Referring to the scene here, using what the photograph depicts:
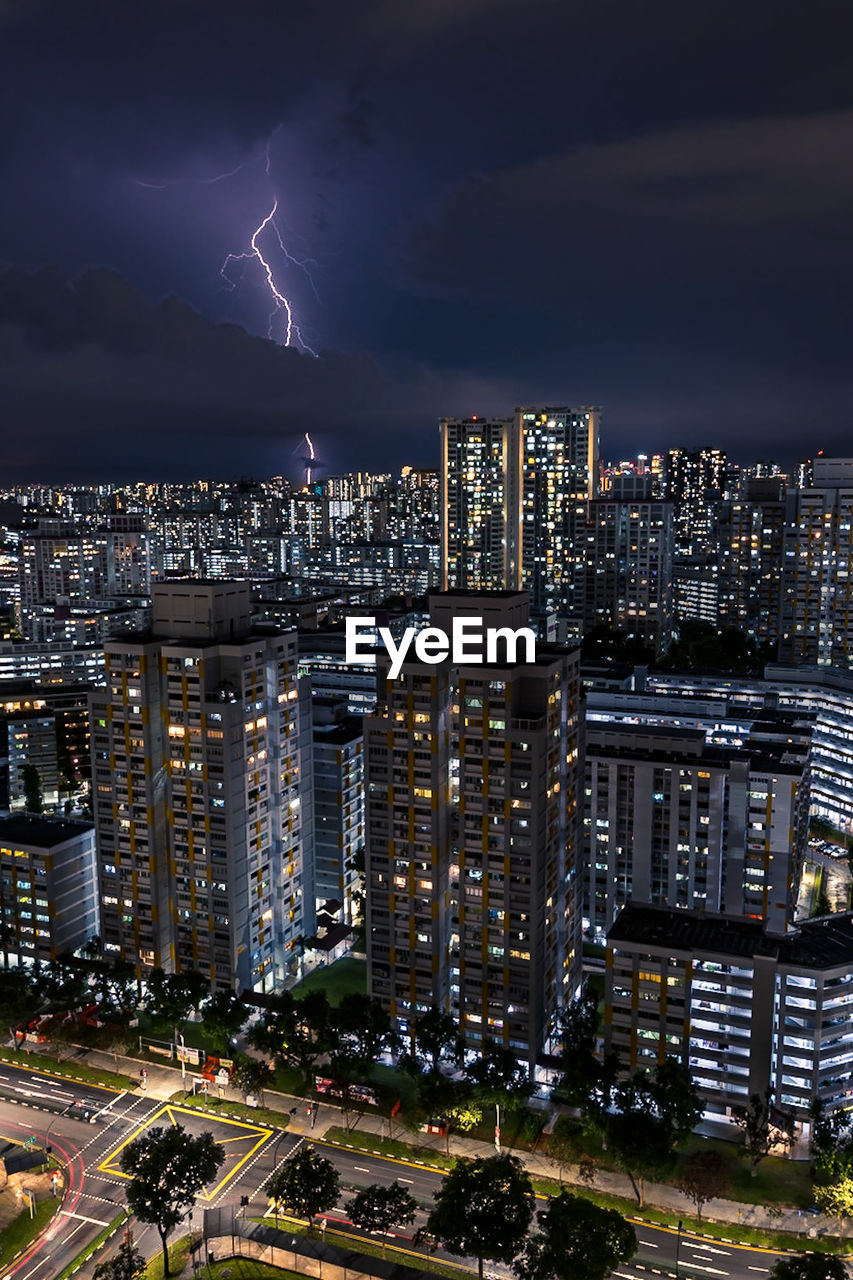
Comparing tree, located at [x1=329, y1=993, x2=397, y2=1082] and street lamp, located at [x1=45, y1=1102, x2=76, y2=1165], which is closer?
street lamp, located at [x1=45, y1=1102, x2=76, y2=1165]

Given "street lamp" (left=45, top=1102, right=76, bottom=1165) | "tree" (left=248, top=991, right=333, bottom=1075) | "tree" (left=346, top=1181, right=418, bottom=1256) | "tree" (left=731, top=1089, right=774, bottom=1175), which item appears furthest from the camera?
"tree" (left=248, top=991, right=333, bottom=1075)

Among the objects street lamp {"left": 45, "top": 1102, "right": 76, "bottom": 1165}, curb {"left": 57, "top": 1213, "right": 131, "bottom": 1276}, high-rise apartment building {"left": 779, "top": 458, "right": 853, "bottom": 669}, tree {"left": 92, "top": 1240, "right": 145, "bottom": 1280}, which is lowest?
curb {"left": 57, "top": 1213, "right": 131, "bottom": 1276}

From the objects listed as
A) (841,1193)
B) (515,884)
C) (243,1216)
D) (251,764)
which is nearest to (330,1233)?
(243,1216)

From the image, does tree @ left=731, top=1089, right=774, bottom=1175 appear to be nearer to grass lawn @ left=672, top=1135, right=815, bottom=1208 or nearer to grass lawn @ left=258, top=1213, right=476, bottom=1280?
grass lawn @ left=672, top=1135, right=815, bottom=1208

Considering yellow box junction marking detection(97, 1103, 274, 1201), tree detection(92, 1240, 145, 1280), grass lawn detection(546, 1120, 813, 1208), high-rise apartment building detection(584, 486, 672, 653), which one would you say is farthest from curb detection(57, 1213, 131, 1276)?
high-rise apartment building detection(584, 486, 672, 653)

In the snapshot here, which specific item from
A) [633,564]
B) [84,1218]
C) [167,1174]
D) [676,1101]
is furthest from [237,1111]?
[633,564]

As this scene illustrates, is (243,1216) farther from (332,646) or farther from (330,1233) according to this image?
(332,646)

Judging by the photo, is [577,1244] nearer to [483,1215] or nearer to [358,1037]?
[483,1215]
